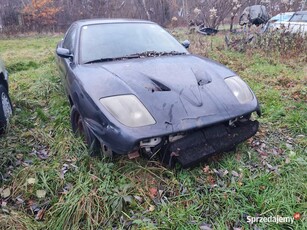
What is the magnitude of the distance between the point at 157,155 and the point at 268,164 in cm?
113

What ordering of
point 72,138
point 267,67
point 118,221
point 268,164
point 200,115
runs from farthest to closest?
1. point 267,67
2. point 72,138
3. point 268,164
4. point 200,115
5. point 118,221

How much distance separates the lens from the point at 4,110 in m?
3.49

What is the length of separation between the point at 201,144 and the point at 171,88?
0.58m

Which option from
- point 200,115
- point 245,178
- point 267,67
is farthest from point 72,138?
point 267,67

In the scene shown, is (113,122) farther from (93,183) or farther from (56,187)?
(56,187)

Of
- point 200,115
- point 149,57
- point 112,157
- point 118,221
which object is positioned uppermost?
point 149,57

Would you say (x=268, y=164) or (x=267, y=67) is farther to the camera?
(x=267, y=67)

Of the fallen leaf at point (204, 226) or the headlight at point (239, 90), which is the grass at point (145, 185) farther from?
the headlight at point (239, 90)

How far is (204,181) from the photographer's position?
2.41 meters

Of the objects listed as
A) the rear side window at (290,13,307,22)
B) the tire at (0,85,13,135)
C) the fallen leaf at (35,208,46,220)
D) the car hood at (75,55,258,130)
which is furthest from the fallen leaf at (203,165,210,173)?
the rear side window at (290,13,307,22)

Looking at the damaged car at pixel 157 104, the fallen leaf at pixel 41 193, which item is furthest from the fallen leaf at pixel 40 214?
the damaged car at pixel 157 104

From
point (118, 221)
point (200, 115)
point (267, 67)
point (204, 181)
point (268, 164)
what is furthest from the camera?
point (267, 67)

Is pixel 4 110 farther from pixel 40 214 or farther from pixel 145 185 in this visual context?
pixel 145 185

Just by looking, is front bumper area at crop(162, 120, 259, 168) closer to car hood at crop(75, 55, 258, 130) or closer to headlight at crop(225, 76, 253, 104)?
car hood at crop(75, 55, 258, 130)
